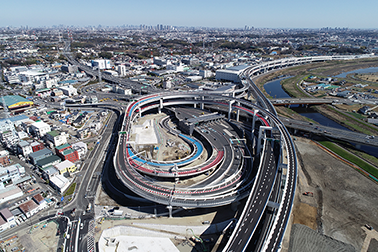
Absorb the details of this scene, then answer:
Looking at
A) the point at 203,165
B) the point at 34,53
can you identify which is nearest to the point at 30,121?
the point at 203,165

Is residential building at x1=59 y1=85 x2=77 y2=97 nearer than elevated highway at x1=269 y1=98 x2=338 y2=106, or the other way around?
elevated highway at x1=269 y1=98 x2=338 y2=106

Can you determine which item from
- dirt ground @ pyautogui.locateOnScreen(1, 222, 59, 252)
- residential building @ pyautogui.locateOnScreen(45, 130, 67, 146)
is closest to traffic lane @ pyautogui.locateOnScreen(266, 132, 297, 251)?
dirt ground @ pyautogui.locateOnScreen(1, 222, 59, 252)

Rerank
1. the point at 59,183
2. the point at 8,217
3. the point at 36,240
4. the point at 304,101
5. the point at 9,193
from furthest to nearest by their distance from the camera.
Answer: the point at 304,101 < the point at 59,183 < the point at 9,193 < the point at 8,217 < the point at 36,240

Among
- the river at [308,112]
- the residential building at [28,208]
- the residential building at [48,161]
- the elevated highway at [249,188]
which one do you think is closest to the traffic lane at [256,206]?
the elevated highway at [249,188]

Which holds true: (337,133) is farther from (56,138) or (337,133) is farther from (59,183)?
(56,138)

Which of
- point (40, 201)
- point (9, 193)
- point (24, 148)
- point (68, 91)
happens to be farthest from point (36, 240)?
point (68, 91)

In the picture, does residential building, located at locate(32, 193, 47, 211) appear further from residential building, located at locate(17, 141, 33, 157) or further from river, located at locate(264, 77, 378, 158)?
river, located at locate(264, 77, 378, 158)
